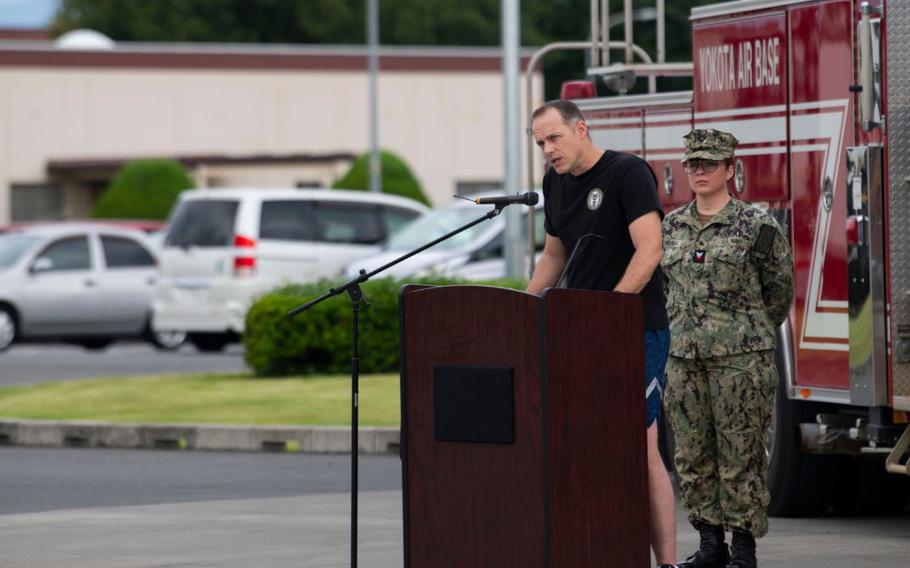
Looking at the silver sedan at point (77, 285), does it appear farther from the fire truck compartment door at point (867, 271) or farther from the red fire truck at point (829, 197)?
the fire truck compartment door at point (867, 271)

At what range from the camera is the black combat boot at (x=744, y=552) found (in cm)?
814

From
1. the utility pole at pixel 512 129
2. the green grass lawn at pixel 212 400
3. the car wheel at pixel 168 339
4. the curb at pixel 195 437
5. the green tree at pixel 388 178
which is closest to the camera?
the curb at pixel 195 437

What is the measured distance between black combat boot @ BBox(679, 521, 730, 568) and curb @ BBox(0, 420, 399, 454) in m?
5.87

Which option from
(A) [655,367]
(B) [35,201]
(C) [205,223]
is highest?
(B) [35,201]

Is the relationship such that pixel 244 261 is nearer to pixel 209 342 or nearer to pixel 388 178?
pixel 209 342

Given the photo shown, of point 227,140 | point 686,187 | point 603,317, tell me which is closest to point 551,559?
point 603,317

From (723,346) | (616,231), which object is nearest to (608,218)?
(616,231)

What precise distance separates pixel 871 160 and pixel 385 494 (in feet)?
13.0

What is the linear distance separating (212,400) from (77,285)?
408 inches

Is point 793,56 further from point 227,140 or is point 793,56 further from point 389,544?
point 227,140

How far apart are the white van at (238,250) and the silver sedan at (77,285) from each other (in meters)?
2.58

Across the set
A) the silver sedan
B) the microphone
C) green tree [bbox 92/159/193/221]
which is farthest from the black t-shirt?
green tree [bbox 92/159/193/221]

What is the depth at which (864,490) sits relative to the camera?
35.0ft

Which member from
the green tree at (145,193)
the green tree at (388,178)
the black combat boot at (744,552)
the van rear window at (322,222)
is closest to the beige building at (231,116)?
the green tree at (145,193)
